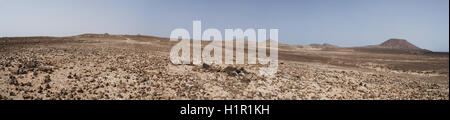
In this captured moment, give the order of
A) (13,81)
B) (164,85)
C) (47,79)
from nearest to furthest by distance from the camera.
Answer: (13,81)
(47,79)
(164,85)

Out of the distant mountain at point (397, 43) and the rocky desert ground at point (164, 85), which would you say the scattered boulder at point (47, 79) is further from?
the distant mountain at point (397, 43)

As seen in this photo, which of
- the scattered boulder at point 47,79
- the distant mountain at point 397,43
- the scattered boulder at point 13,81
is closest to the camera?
the scattered boulder at point 13,81

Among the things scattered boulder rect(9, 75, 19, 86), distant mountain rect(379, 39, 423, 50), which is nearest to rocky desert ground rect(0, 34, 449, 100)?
scattered boulder rect(9, 75, 19, 86)

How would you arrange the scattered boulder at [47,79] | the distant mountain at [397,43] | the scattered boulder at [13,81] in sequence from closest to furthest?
the scattered boulder at [13,81] → the scattered boulder at [47,79] → the distant mountain at [397,43]

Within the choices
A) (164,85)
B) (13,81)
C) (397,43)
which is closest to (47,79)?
(13,81)

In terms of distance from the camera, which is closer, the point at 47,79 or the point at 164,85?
the point at 47,79

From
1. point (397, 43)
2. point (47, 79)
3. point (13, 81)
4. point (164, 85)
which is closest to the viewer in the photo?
point (13, 81)

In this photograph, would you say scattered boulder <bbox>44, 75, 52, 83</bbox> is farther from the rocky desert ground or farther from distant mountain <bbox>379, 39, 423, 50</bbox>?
distant mountain <bbox>379, 39, 423, 50</bbox>

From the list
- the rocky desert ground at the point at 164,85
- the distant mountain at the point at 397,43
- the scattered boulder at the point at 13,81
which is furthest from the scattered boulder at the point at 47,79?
the distant mountain at the point at 397,43

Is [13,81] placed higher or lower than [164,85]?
higher

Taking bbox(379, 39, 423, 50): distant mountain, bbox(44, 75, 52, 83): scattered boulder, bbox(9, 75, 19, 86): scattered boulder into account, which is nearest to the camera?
bbox(9, 75, 19, 86): scattered boulder

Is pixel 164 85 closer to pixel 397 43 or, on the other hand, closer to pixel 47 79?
pixel 47 79

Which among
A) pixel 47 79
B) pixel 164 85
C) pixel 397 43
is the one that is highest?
pixel 397 43
